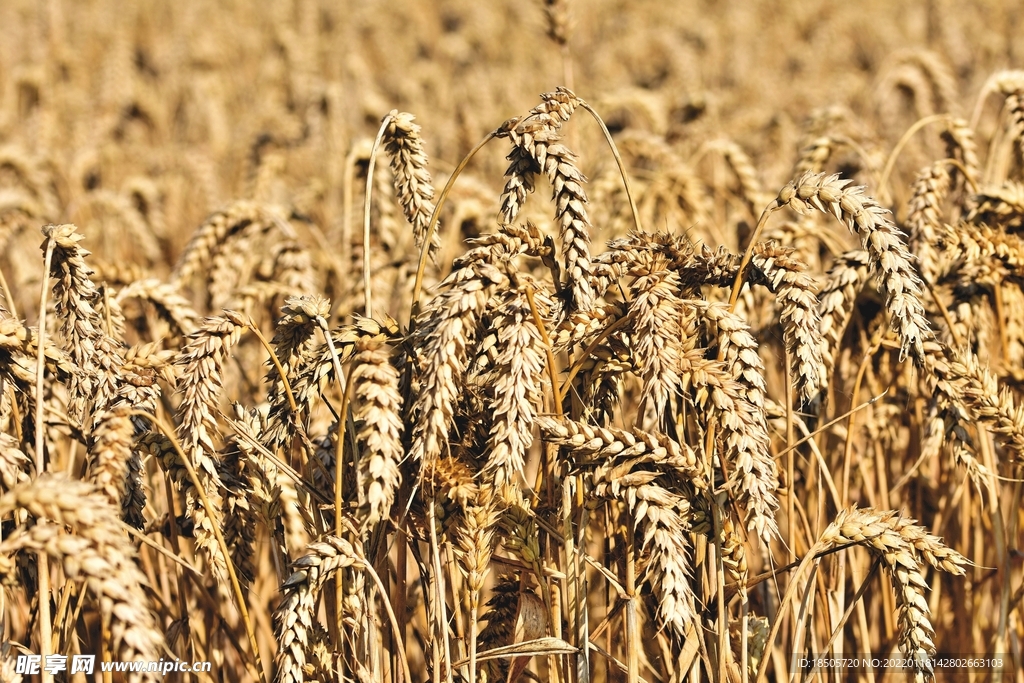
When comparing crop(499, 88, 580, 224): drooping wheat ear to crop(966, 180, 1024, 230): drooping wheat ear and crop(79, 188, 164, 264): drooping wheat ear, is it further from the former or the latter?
crop(79, 188, 164, 264): drooping wheat ear

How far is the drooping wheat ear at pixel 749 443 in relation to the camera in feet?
4.79

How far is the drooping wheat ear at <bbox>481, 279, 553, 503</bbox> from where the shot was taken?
1433 millimetres

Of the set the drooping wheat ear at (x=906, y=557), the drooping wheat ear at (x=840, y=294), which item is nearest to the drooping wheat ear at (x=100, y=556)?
the drooping wheat ear at (x=906, y=557)

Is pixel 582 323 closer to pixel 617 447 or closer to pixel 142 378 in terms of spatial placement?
pixel 617 447

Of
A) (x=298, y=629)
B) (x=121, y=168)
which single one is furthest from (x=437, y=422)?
(x=121, y=168)

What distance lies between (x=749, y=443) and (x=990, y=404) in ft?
2.48

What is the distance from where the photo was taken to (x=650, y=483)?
5.38 ft

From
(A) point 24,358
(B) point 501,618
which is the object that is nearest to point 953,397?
(B) point 501,618

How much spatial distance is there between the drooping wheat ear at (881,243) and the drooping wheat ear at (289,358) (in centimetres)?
89

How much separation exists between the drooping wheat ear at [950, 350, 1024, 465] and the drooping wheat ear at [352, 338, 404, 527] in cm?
124

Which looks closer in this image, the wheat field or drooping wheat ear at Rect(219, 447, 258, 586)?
the wheat field

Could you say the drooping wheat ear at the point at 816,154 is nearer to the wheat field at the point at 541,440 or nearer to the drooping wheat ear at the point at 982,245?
the wheat field at the point at 541,440

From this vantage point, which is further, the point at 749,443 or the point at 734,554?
the point at 734,554

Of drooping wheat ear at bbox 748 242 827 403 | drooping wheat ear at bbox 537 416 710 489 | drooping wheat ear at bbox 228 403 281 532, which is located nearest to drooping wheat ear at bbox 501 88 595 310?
drooping wheat ear at bbox 537 416 710 489
